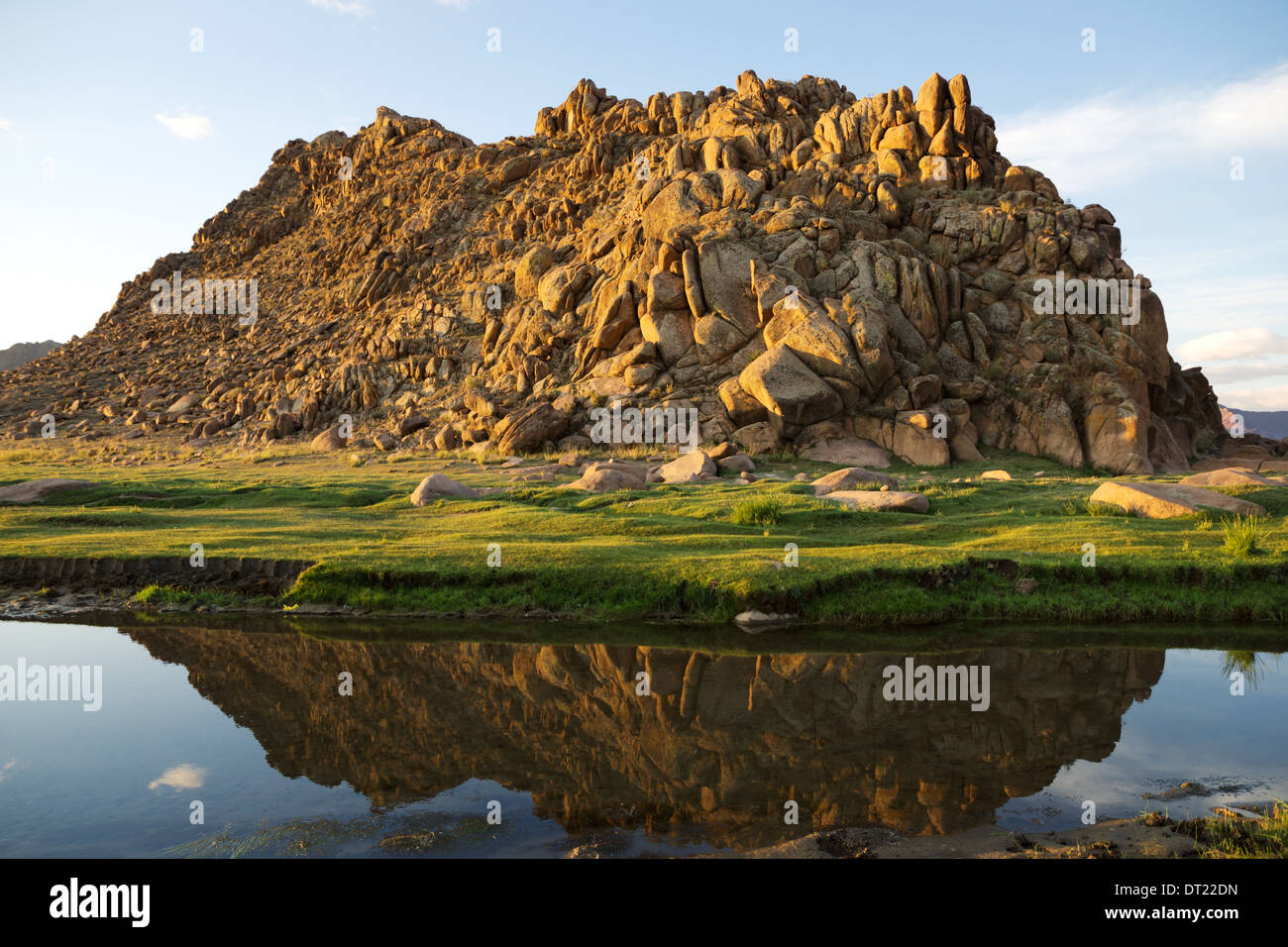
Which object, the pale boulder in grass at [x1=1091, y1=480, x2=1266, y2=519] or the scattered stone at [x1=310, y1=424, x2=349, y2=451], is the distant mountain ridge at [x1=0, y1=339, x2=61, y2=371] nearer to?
the scattered stone at [x1=310, y1=424, x2=349, y2=451]

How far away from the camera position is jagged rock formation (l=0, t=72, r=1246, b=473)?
51781mm

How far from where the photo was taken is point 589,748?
39.2 ft

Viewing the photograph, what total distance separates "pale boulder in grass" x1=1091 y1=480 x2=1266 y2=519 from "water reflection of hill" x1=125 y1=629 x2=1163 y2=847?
12.7 meters

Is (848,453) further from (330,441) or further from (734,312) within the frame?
(330,441)

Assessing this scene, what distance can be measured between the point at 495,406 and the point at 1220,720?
5129cm

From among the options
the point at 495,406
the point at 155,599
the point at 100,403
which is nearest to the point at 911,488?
the point at 155,599

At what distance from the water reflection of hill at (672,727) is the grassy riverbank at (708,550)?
285 cm

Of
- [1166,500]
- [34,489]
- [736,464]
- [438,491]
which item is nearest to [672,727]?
[1166,500]

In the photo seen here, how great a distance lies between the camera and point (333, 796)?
10375mm

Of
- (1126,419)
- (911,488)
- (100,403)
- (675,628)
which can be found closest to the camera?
(675,628)

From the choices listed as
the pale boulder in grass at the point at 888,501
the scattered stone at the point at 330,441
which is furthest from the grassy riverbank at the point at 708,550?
the scattered stone at the point at 330,441

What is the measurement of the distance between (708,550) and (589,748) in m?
12.5

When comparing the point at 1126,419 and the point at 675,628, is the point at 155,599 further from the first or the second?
the point at 1126,419

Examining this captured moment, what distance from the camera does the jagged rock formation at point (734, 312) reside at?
5178cm
